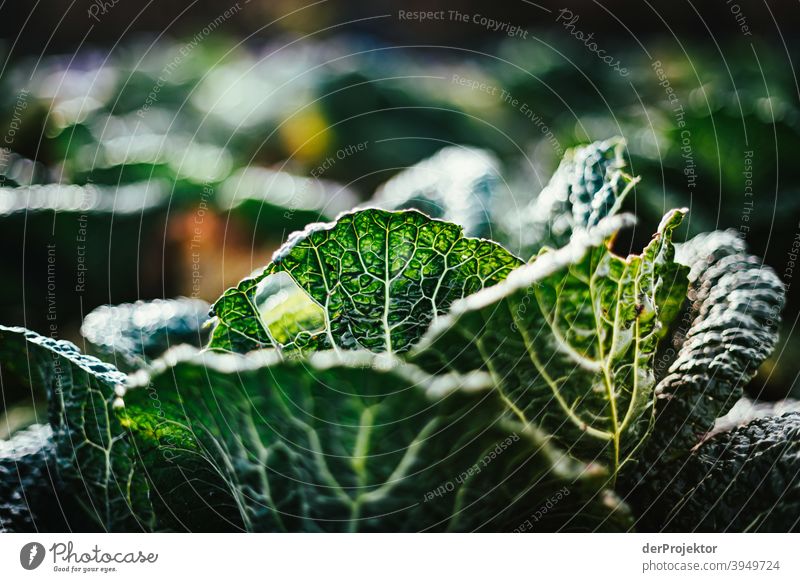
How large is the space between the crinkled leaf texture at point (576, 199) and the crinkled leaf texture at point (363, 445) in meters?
0.26

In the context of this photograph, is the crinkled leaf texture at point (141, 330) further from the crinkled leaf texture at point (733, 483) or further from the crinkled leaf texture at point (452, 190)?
the crinkled leaf texture at point (733, 483)

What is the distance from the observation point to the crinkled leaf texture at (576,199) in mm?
674

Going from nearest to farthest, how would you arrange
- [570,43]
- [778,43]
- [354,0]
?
[354,0], [778,43], [570,43]

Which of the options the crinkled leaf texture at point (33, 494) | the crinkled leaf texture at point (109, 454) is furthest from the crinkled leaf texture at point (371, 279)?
the crinkled leaf texture at point (33, 494)

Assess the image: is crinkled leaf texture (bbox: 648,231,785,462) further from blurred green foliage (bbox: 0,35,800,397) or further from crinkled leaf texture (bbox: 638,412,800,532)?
blurred green foliage (bbox: 0,35,800,397)

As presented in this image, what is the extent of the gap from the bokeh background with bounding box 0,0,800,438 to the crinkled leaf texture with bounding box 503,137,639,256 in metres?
0.07

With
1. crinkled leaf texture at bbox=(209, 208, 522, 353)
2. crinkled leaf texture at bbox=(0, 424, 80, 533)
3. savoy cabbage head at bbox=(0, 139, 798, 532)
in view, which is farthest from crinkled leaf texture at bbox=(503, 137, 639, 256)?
crinkled leaf texture at bbox=(0, 424, 80, 533)

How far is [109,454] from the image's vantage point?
2.22ft

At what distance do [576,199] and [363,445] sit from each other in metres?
0.36

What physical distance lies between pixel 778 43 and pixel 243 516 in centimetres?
95

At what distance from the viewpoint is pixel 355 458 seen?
52cm

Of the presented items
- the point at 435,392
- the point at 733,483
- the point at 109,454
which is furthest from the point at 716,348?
the point at 109,454
